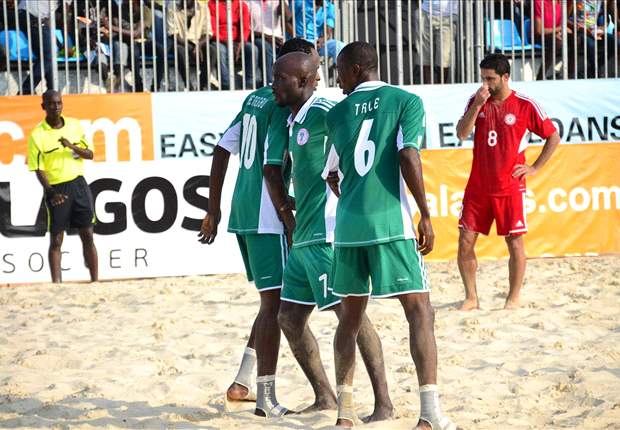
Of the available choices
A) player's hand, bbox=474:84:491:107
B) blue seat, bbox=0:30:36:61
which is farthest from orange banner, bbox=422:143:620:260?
blue seat, bbox=0:30:36:61

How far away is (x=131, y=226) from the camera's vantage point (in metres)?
10.9

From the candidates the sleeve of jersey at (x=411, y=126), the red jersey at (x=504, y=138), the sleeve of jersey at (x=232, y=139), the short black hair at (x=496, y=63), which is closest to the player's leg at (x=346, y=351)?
the sleeve of jersey at (x=411, y=126)

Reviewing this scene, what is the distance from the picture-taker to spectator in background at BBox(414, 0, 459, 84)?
40.3 feet

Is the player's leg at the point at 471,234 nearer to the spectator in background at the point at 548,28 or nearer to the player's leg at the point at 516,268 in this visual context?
the player's leg at the point at 516,268

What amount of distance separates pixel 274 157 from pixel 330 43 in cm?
694

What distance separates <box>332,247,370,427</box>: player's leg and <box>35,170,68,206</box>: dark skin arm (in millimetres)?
5875

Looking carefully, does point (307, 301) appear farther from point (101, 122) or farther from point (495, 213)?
point (101, 122)

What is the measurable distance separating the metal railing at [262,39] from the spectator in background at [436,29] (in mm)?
13

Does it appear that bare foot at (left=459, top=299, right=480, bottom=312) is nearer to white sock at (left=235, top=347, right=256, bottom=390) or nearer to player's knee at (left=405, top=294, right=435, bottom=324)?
white sock at (left=235, top=347, right=256, bottom=390)

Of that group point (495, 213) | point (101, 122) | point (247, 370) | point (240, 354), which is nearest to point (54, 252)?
point (101, 122)

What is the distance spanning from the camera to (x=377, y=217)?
4789mm

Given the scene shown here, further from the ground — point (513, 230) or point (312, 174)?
point (312, 174)

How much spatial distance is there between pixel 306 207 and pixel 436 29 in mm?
7560

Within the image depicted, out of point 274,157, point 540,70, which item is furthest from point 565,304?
point 540,70
